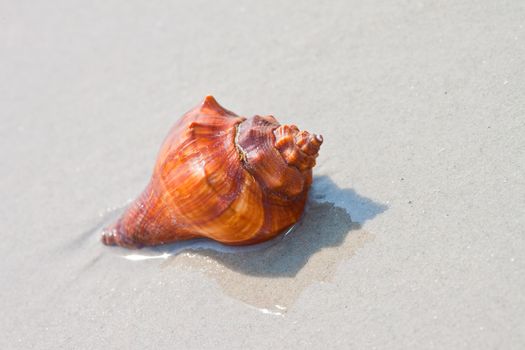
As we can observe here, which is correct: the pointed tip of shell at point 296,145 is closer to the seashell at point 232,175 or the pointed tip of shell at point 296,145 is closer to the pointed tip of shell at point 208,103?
the seashell at point 232,175

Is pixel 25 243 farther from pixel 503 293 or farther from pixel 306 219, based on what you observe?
pixel 503 293

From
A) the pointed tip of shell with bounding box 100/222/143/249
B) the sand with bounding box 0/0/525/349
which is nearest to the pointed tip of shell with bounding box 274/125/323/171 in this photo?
the sand with bounding box 0/0/525/349

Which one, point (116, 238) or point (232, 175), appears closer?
point (232, 175)

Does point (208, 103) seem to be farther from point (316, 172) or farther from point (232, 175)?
point (316, 172)

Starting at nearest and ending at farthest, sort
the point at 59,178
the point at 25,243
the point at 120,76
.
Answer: the point at 25,243
the point at 59,178
the point at 120,76

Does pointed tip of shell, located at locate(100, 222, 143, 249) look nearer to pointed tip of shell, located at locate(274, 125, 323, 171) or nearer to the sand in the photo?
the sand

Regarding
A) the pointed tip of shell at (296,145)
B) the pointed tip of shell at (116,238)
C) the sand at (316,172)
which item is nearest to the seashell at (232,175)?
the pointed tip of shell at (296,145)

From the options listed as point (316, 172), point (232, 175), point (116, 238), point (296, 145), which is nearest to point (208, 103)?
point (232, 175)

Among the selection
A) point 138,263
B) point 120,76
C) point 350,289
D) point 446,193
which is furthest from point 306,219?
point 120,76
